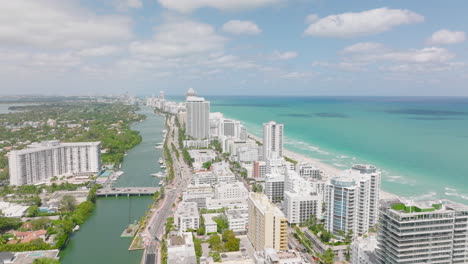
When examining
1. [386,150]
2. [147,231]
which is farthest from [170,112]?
[147,231]

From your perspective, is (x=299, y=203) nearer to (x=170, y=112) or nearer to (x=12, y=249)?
(x=12, y=249)

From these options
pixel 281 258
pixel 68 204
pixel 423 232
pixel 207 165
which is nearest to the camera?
pixel 423 232

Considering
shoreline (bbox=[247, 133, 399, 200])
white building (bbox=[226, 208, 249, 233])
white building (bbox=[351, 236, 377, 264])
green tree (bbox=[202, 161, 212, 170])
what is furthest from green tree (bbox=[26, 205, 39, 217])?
shoreline (bbox=[247, 133, 399, 200])

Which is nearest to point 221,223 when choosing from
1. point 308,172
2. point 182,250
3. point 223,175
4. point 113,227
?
point 182,250

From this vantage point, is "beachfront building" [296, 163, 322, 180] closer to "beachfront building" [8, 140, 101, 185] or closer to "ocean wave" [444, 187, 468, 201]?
"ocean wave" [444, 187, 468, 201]

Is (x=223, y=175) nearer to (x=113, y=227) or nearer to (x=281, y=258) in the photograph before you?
(x=113, y=227)

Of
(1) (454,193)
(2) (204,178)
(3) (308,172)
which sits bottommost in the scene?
(1) (454,193)
